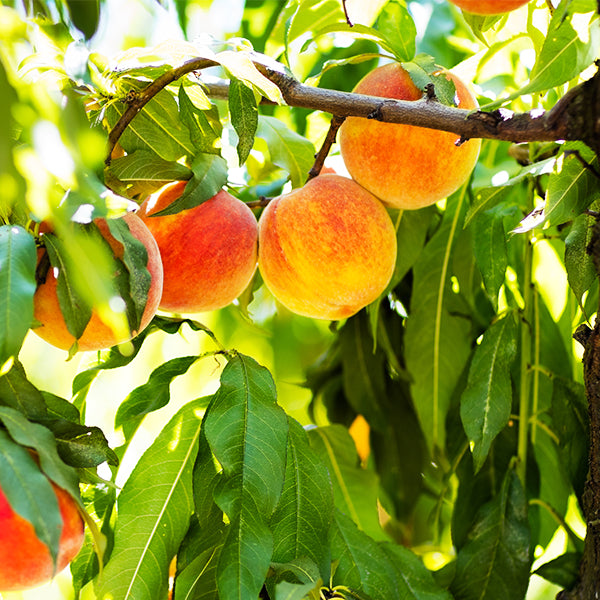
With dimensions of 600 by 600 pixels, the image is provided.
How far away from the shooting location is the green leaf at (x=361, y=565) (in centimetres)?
82

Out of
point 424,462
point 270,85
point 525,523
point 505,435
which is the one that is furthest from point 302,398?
point 270,85

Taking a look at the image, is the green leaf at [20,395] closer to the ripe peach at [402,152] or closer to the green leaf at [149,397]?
the green leaf at [149,397]

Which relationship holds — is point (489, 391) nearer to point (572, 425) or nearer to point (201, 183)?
point (572, 425)

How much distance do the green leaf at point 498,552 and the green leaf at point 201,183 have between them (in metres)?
0.53

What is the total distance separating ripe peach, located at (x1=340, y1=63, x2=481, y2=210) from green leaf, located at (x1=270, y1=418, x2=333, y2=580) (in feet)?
1.01

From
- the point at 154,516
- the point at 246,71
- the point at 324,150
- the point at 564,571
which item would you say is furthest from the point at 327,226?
the point at 564,571

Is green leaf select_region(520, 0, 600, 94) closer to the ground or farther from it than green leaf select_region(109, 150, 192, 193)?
farther from it

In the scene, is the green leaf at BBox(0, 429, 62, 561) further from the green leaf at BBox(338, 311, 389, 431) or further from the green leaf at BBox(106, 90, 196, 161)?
the green leaf at BBox(338, 311, 389, 431)

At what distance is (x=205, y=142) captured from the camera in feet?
2.59

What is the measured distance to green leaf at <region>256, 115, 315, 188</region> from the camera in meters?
0.97

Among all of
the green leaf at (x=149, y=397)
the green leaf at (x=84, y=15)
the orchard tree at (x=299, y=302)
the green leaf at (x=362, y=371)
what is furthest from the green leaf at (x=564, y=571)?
the green leaf at (x=84, y=15)

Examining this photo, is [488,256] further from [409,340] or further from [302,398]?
[302,398]

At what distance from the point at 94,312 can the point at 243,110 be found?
0.24 m

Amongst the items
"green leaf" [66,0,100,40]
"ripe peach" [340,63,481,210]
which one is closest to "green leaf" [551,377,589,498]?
"ripe peach" [340,63,481,210]
